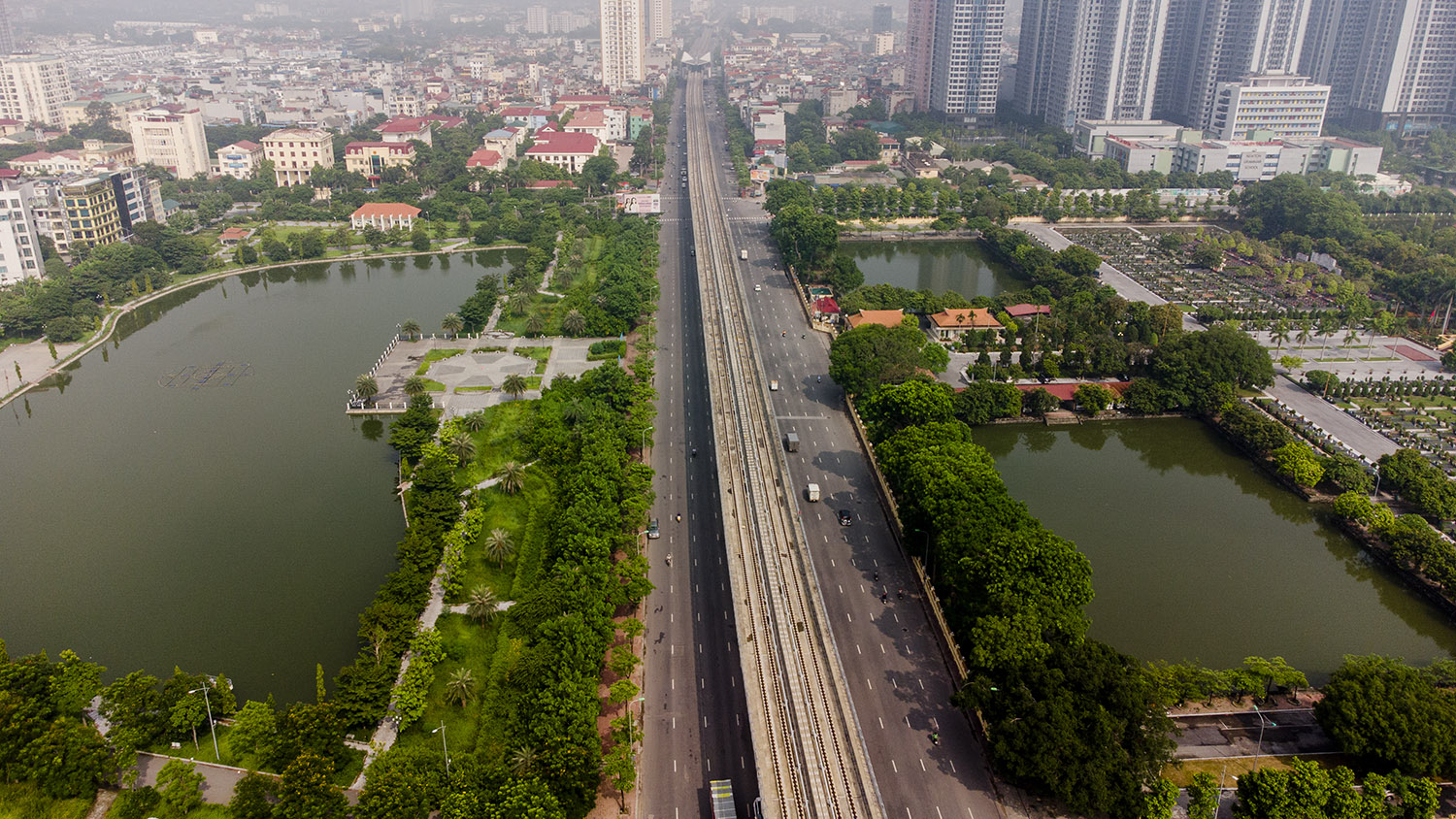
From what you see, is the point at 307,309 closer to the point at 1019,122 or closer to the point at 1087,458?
the point at 1087,458

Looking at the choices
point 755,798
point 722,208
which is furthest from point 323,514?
point 722,208

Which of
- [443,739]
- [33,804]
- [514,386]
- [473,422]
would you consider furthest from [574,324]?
[33,804]

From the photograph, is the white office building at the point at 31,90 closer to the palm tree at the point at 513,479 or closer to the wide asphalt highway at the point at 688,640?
the wide asphalt highway at the point at 688,640

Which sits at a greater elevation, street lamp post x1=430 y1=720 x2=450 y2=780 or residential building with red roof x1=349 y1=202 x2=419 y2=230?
residential building with red roof x1=349 y1=202 x2=419 y2=230

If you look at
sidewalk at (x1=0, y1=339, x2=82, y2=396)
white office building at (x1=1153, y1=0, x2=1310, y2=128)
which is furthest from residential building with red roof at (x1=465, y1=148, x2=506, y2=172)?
white office building at (x1=1153, y1=0, x2=1310, y2=128)

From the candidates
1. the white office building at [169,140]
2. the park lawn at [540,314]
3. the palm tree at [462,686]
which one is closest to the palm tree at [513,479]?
the palm tree at [462,686]

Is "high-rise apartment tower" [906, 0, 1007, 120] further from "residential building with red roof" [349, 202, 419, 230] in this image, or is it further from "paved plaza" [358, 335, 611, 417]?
"paved plaza" [358, 335, 611, 417]

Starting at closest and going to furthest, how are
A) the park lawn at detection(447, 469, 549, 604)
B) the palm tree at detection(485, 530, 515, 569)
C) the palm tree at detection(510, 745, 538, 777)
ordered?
1. the palm tree at detection(510, 745, 538, 777)
2. the park lawn at detection(447, 469, 549, 604)
3. the palm tree at detection(485, 530, 515, 569)
